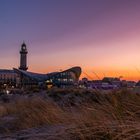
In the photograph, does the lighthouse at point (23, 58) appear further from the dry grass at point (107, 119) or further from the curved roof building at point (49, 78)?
the dry grass at point (107, 119)

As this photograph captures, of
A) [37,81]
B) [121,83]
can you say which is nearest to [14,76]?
[37,81]

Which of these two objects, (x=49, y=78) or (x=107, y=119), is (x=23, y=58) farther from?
(x=107, y=119)

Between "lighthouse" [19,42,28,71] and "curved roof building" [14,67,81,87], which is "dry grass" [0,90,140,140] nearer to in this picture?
"curved roof building" [14,67,81,87]

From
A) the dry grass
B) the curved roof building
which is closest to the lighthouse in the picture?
the curved roof building

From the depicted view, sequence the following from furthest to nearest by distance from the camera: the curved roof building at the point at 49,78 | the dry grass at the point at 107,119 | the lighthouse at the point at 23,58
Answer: the lighthouse at the point at 23,58
the curved roof building at the point at 49,78
the dry grass at the point at 107,119

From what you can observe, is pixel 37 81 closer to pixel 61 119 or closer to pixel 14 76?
pixel 14 76

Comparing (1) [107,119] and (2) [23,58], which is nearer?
(1) [107,119]

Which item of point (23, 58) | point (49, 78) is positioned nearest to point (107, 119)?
point (49, 78)

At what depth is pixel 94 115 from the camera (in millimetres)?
5355

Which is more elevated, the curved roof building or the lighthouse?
the lighthouse

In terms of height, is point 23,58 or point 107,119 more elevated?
point 23,58

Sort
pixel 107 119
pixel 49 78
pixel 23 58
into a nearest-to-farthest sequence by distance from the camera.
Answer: pixel 107 119, pixel 49 78, pixel 23 58

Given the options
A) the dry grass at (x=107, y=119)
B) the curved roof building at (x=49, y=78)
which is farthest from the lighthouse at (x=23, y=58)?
the dry grass at (x=107, y=119)

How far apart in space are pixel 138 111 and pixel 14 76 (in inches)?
5907
